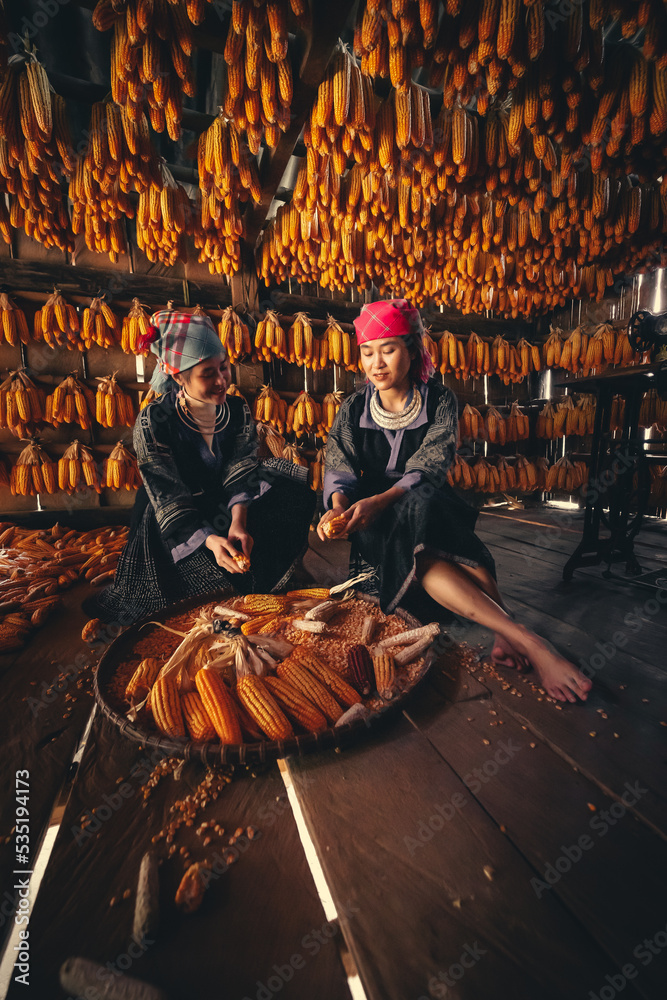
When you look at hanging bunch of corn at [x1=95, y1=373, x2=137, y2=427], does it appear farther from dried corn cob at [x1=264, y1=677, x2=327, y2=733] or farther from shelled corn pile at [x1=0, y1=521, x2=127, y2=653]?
dried corn cob at [x1=264, y1=677, x2=327, y2=733]

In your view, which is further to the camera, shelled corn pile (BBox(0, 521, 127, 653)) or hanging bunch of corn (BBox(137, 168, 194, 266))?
hanging bunch of corn (BBox(137, 168, 194, 266))

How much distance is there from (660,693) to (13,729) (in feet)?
9.42

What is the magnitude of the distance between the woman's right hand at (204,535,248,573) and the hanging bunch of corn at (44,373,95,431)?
13.5 ft

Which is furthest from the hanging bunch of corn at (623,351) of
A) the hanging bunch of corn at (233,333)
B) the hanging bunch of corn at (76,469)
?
the hanging bunch of corn at (76,469)

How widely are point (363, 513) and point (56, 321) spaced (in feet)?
17.0

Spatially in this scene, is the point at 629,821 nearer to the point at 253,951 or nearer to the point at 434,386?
the point at 253,951

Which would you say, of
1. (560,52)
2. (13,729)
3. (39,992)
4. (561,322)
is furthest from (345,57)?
(561,322)

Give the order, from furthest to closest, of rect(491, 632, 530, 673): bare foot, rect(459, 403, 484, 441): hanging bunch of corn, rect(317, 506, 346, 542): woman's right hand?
rect(459, 403, 484, 441): hanging bunch of corn, rect(317, 506, 346, 542): woman's right hand, rect(491, 632, 530, 673): bare foot

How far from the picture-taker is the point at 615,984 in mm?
824

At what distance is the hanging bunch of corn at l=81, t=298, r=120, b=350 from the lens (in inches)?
201

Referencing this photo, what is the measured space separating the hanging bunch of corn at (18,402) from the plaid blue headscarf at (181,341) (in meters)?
3.51

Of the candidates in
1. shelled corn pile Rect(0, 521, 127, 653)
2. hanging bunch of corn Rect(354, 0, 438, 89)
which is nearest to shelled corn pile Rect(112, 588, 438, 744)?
shelled corn pile Rect(0, 521, 127, 653)

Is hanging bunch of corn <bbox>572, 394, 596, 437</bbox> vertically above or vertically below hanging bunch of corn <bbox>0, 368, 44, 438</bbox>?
below

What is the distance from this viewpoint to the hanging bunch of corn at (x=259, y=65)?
2.40 meters
